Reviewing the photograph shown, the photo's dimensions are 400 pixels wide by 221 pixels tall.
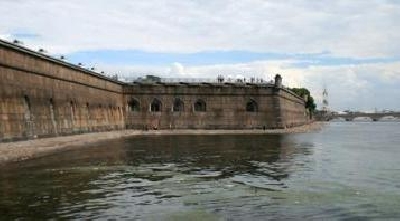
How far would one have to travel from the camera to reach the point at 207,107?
6781 centimetres

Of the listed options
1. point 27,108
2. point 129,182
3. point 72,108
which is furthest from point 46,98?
point 129,182

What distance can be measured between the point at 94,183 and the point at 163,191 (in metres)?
2.89

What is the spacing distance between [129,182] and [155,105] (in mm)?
49849

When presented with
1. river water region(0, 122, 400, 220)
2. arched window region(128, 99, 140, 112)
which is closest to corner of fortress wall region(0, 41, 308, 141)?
arched window region(128, 99, 140, 112)

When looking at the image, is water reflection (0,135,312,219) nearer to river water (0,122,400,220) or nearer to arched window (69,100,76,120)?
river water (0,122,400,220)

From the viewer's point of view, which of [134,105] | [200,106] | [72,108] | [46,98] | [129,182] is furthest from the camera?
[200,106]

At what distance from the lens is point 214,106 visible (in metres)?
67.8

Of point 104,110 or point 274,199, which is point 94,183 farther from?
point 104,110

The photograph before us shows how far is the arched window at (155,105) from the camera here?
67812mm

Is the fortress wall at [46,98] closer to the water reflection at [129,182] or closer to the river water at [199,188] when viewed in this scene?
the water reflection at [129,182]

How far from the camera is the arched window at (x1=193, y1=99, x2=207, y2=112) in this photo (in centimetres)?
6806

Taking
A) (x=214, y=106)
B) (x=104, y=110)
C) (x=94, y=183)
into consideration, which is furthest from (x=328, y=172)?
(x=214, y=106)

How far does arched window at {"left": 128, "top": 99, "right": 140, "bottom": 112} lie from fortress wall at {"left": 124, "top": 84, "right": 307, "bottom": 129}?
12cm

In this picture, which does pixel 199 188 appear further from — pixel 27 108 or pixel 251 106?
pixel 251 106
